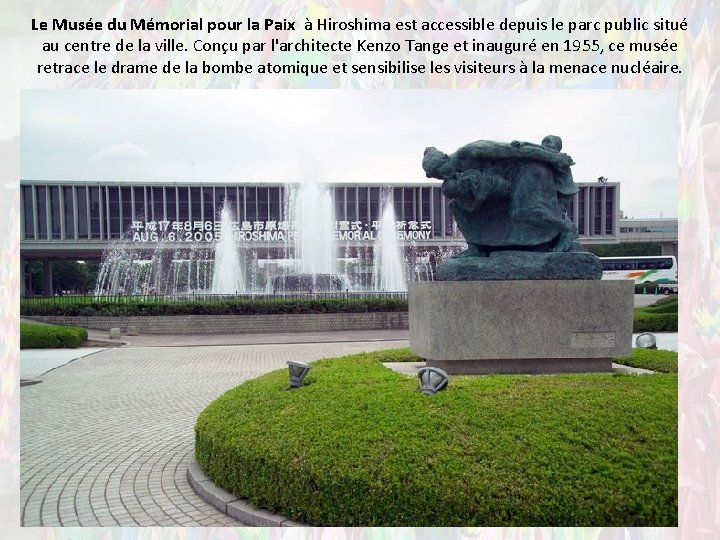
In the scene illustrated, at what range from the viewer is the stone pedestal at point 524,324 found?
257 inches

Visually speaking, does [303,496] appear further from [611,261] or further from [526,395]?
[611,261]

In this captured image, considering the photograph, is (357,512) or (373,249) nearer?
(357,512)

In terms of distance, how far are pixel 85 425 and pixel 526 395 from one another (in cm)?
546

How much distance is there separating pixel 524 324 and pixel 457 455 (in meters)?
3.04

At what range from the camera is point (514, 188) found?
277 inches

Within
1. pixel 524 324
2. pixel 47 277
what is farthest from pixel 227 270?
pixel 524 324

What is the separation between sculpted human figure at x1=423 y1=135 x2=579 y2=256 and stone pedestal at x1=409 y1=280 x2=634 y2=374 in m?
0.77

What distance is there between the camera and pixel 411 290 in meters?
7.26

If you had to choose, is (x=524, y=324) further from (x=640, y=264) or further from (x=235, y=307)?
(x=640, y=264)

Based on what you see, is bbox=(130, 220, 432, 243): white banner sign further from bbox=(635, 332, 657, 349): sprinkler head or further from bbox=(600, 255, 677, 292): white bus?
bbox=(635, 332, 657, 349): sprinkler head

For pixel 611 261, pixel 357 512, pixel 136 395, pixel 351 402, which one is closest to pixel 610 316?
pixel 351 402

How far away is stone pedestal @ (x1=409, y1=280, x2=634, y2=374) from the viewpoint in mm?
6520

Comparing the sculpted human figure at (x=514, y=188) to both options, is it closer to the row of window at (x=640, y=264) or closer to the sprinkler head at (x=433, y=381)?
the sprinkler head at (x=433, y=381)

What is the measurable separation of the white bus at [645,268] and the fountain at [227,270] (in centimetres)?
2276
